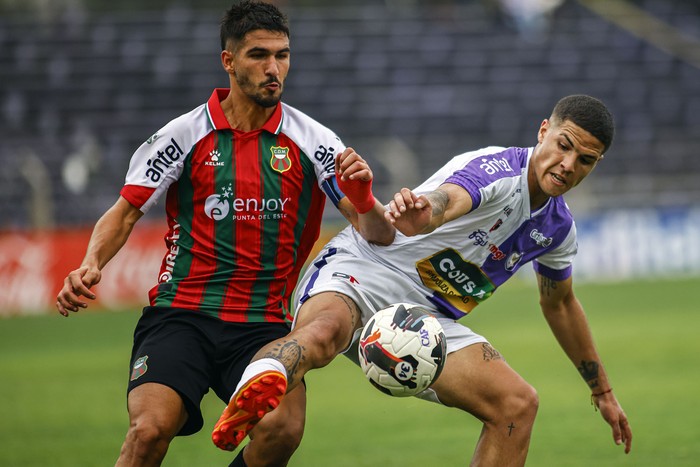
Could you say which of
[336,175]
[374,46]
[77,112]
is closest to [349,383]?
[336,175]

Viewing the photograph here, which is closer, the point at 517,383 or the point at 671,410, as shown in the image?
the point at 517,383

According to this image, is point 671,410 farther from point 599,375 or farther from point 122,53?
point 122,53

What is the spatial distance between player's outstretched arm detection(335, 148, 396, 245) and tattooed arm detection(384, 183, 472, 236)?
242 millimetres

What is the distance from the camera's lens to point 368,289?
610 centimetres

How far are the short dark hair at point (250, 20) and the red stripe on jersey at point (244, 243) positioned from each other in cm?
63

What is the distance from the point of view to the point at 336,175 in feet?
18.7

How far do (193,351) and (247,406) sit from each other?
0.76 m

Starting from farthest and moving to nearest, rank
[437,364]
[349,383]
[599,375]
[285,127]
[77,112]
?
[77,112] → [349,383] → [599,375] → [285,127] → [437,364]

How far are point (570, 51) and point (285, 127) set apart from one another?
2265cm

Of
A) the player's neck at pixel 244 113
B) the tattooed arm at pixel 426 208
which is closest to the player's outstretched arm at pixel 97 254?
the player's neck at pixel 244 113

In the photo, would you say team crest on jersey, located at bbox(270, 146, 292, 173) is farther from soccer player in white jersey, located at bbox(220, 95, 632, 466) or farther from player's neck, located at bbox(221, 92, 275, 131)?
soccer player in white jersey, located at bbox(220, 95, 632, 466)

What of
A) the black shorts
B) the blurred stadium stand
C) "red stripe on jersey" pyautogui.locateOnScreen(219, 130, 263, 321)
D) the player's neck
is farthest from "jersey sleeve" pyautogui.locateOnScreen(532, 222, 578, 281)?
the blurred stadium stand

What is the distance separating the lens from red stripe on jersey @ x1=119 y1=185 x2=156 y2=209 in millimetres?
5887

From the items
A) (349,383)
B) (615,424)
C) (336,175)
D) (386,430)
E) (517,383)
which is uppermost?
(336,175)
